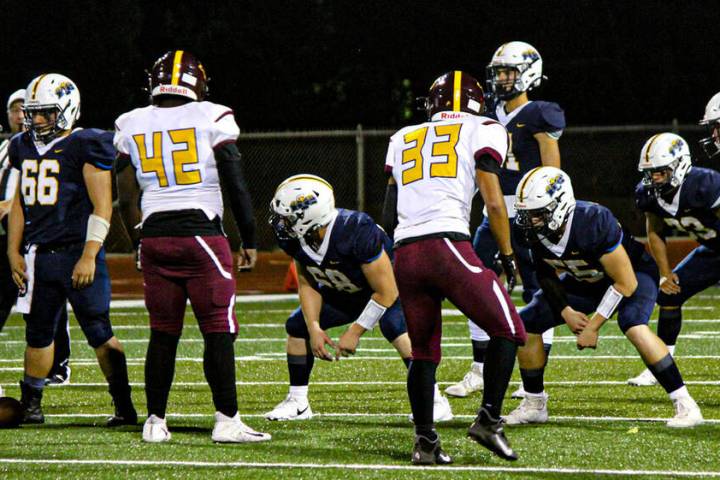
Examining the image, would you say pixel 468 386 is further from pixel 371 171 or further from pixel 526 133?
pixel 371 171

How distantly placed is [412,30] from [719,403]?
19637 millimetres

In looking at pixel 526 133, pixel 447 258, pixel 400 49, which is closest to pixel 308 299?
pixel 447 258

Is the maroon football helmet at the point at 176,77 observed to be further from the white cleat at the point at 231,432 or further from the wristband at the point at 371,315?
the white cleat at the point at 231,432

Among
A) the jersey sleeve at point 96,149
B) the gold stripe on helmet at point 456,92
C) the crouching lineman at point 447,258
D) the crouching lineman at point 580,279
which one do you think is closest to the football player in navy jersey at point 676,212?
the crouching lineman at point 580,279

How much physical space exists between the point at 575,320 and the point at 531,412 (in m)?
0.59

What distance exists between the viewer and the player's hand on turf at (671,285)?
8.12 metres

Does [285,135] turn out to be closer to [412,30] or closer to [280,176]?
[280,176]

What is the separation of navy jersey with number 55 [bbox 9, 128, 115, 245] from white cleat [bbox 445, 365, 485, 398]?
2.35 metres

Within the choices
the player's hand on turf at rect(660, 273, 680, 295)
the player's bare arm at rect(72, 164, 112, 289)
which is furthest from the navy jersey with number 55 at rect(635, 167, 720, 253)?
the player's bare arm at rect(72, 164, 112, 289)

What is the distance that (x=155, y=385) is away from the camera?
232 inches

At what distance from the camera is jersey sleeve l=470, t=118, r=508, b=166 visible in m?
5.38

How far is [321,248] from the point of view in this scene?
6352 millimetres

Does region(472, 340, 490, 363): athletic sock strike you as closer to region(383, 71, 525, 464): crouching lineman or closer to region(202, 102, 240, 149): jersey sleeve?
region(383, 71, 525, 464): crouching lineman

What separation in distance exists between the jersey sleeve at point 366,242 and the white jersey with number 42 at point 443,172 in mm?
714
